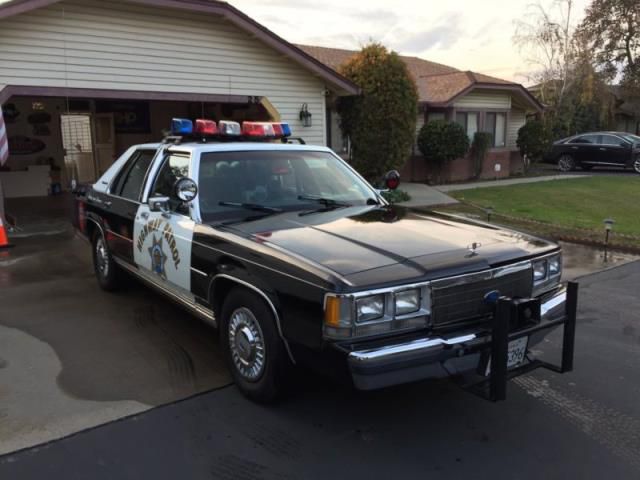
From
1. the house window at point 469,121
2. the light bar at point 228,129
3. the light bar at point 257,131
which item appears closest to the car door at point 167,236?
the light bar at point 228,129

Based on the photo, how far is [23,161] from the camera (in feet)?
48.7

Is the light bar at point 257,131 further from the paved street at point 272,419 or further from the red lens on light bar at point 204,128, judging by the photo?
the paved street at point 272,419

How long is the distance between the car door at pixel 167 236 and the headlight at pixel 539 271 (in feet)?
7.73

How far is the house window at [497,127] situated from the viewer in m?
19.7

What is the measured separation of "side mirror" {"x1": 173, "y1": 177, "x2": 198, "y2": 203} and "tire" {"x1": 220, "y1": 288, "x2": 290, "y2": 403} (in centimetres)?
77

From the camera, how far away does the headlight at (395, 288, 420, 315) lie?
2889 millimetres

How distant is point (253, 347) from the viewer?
3451 mm

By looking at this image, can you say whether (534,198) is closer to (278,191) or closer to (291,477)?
(278,191)

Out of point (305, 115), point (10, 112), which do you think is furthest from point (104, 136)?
point (305, 115)

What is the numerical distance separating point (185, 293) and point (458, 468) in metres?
2.37

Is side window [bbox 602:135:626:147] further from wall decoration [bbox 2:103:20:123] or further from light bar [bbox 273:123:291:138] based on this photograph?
wall decoration [bbox 2:103:20:123]

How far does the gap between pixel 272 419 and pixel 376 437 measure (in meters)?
0.65

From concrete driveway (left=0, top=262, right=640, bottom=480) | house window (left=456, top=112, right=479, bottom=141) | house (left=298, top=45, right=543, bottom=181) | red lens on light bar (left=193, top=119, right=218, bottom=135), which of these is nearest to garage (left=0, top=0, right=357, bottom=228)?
house (left=298, top=45, right=543, bottom=181)

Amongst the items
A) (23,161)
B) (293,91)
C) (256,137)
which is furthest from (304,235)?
(23,161)
